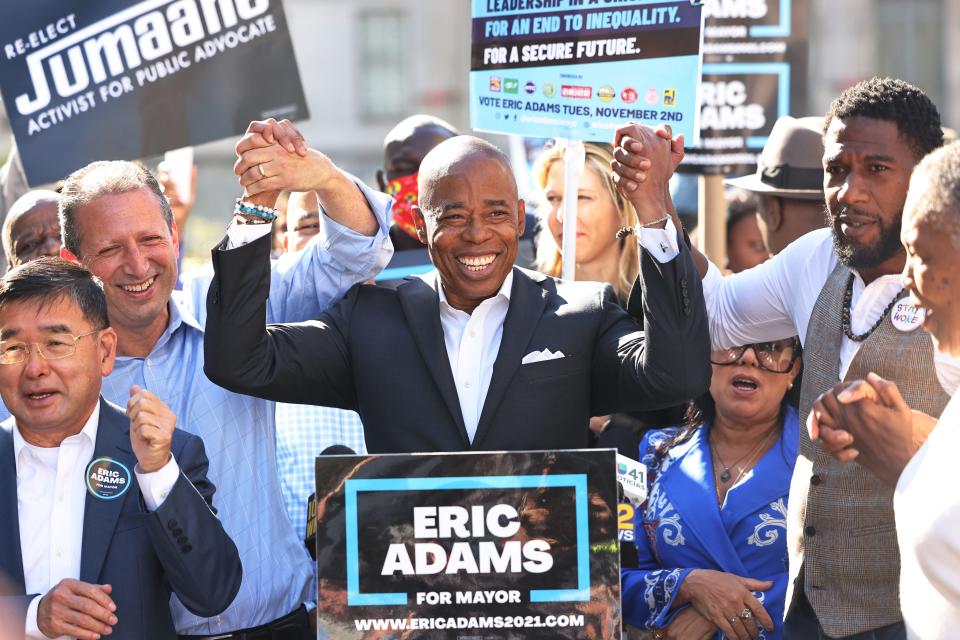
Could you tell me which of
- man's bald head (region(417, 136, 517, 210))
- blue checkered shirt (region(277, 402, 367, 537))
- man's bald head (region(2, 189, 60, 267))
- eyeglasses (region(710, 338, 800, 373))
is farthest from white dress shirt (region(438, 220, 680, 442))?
man's bald head (region(2, 189, 60, 267))

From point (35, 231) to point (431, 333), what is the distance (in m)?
2.30

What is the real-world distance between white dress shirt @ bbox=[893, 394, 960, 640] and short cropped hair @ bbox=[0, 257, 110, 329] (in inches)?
82.5

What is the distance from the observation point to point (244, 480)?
152 inches

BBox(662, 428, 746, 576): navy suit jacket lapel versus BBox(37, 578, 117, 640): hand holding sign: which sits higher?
BBox(37, 578, 117, 640): hand holding sign

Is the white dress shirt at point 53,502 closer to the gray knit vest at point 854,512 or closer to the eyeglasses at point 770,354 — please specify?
the gray knit vest at point 854,512

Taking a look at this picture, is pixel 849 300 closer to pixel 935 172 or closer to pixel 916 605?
pixel 935 172

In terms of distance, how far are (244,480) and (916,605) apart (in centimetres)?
192

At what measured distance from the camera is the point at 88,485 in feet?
11.2

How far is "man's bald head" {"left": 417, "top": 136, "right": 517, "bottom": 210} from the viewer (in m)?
3.54

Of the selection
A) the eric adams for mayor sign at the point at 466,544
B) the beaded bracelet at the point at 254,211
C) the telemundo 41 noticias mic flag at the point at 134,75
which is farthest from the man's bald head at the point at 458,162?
the telemundo 41 noticias mic flag at the point at 134,75

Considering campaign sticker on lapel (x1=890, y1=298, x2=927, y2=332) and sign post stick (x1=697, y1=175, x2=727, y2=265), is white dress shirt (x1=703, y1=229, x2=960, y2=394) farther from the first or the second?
sign post stick (x1=697, y1=175, x2=727, y2=265)

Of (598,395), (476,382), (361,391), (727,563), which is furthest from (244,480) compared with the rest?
(727,563)

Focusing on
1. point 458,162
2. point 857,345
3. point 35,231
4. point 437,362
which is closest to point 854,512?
point 857,345

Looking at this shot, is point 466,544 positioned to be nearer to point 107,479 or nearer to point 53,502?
point 107,479
